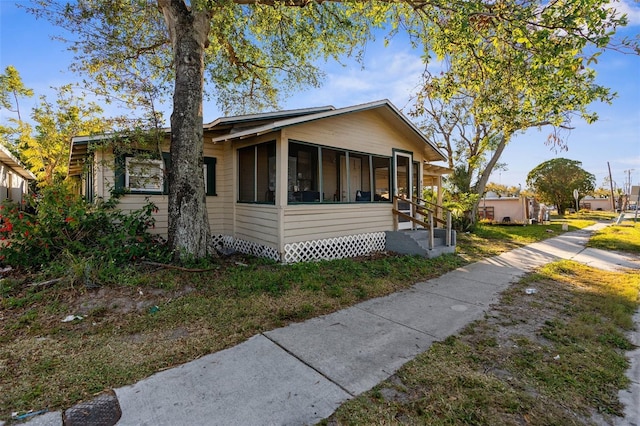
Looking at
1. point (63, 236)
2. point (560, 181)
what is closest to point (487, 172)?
point (63, 236)

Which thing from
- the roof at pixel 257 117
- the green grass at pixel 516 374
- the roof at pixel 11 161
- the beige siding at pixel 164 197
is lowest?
the green grass at pixel 516 374

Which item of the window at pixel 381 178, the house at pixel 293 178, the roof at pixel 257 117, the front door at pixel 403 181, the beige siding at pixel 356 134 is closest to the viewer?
the house at pixel 293 178

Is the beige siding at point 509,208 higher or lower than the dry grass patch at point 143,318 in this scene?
higher

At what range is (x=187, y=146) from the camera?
6070 millimetres

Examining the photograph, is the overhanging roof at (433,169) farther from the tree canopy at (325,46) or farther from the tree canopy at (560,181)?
the tree canopy at (560,181)

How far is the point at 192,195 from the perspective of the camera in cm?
608

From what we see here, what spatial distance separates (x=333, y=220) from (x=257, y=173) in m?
2.37

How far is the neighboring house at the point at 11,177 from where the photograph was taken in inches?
449

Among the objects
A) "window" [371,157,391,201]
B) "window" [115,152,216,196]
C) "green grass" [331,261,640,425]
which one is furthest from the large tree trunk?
"window" [371,157,391,201]

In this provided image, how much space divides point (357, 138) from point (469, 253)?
5204 millimetres

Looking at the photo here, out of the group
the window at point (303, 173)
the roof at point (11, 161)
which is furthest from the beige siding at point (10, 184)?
the window at point (303, 173)

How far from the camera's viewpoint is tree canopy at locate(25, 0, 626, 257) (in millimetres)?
4895

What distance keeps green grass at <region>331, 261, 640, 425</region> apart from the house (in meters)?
4.25

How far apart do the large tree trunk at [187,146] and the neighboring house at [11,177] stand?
28.9ft
